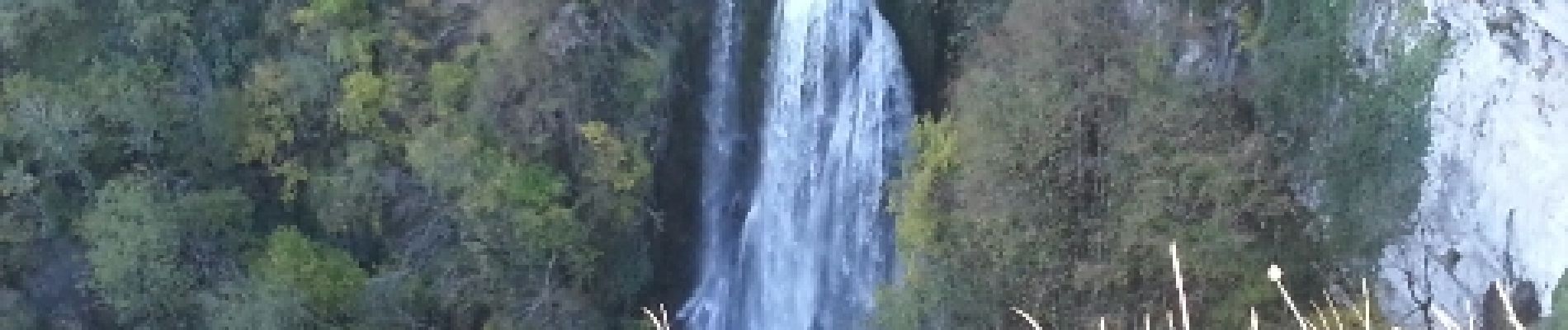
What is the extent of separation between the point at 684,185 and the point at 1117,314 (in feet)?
20.0

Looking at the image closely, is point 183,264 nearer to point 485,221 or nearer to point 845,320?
point 485,221

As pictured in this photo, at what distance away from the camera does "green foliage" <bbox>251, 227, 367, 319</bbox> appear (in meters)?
16.3

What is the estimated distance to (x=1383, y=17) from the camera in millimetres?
11758

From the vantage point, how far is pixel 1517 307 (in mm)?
11203

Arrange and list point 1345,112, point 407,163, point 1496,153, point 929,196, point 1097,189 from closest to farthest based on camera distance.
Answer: point 1496,153
point 1345,112
point 1097,189
point 929,196
point 407,163

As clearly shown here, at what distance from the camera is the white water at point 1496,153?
10383 millimetres

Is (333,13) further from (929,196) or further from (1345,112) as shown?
(1345,112)

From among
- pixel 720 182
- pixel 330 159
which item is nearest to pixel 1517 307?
pixel 720 182

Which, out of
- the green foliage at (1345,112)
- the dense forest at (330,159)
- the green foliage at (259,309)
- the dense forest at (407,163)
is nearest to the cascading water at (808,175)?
the dense forest at (407,163)

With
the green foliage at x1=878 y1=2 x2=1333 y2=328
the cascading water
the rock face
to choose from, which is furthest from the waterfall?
the rock face

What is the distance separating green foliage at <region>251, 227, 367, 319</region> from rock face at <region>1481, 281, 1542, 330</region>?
1124 centimetres

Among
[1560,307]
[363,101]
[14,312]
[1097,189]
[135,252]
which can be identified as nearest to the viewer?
[1560,307]

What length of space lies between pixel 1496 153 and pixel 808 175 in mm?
7355

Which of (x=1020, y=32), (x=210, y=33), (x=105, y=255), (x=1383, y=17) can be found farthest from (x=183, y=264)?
(x=1383, y=17)
